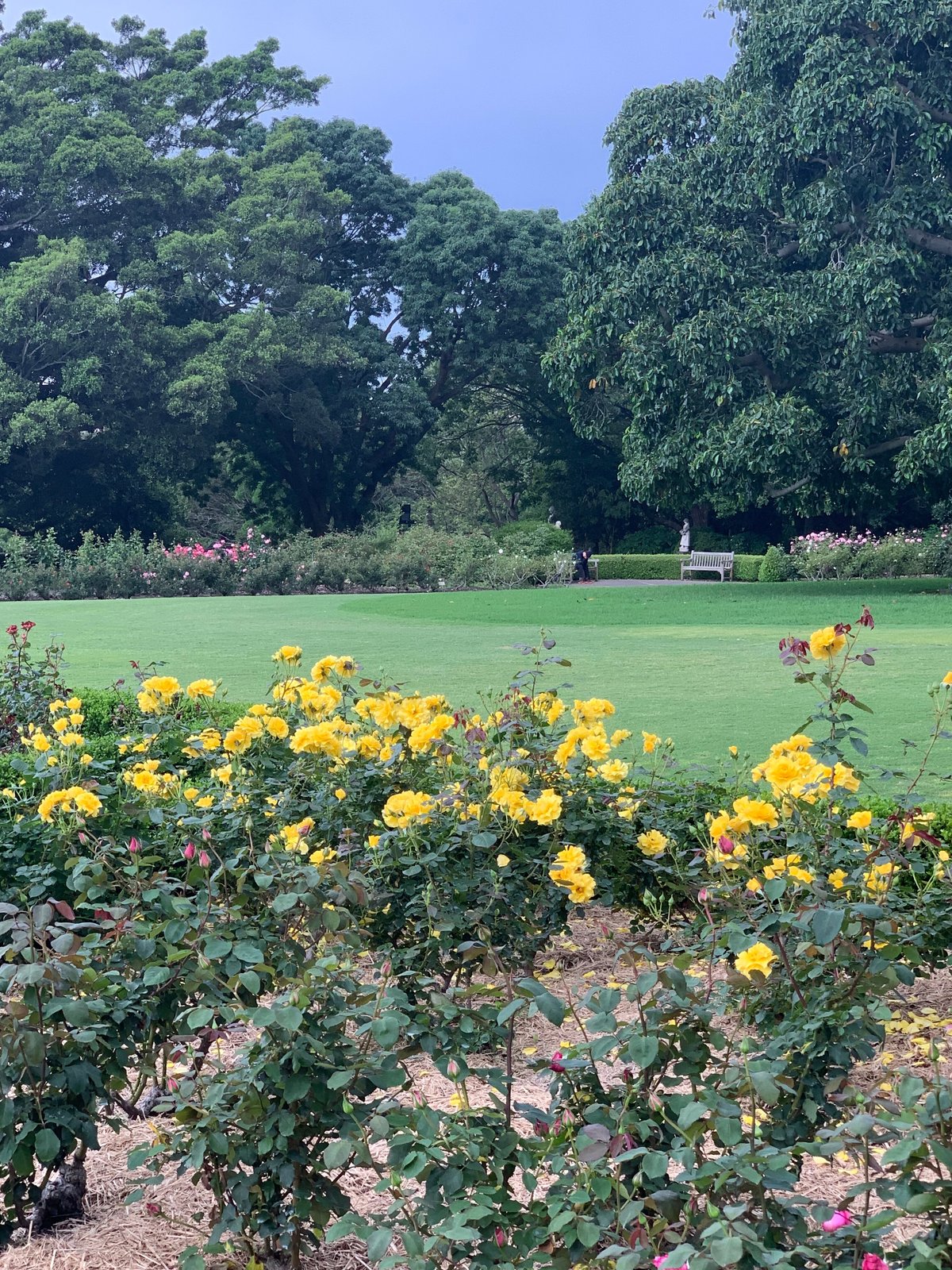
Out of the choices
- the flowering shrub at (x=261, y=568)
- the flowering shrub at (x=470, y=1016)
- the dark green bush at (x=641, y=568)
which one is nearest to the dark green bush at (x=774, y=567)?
the dark green bush at (x=641, y=568)

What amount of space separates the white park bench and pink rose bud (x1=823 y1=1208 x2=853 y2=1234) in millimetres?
24424

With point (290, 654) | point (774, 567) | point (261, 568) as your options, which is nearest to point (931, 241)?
point (774, 567)

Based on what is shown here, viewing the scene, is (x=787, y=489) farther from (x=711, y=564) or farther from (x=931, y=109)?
(x=711, y=564)

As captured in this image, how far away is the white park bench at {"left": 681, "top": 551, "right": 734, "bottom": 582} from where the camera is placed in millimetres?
26062

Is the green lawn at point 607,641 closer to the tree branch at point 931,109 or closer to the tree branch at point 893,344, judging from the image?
the tree branch at point 893,344

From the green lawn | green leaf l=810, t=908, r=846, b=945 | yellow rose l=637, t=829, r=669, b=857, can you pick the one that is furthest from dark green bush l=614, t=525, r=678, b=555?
green leaf l=810, t=908, r=846, b=945

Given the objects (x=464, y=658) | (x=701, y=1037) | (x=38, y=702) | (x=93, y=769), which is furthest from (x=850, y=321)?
(x=701, y=1037)

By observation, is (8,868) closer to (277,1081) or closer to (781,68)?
(277,1081)

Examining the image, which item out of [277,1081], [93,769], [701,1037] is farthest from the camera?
[93,769]

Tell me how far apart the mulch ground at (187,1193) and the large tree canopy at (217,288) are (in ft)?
79.1

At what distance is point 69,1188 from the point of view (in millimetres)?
2330

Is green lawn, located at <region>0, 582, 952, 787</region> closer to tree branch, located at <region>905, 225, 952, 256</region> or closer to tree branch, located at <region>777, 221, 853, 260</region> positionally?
tree branch, located at <region>905, 225, 952, 256</region>

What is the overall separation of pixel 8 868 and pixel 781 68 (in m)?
19.3

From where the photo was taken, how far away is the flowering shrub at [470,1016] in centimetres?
163
